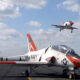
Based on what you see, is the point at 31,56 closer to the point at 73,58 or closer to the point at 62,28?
the point at 73,58

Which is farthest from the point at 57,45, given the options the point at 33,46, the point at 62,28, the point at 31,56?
the point at 62,28

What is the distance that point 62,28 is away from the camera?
7075 cm

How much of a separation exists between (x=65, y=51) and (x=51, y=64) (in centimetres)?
170

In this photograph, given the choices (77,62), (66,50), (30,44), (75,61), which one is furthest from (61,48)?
(30,44)

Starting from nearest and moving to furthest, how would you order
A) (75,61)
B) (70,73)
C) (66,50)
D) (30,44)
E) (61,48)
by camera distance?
(75,61), (70,73), (66,50), (61,48), (30,44)

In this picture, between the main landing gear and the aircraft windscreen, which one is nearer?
the main landing gear

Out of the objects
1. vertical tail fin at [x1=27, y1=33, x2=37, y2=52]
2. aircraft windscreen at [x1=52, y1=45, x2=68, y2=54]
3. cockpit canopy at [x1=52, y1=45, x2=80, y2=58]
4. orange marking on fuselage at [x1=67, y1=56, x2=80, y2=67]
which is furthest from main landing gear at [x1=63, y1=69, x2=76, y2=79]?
vertical tail fin at [x1=27, y1=33, x2=37, y2=52]

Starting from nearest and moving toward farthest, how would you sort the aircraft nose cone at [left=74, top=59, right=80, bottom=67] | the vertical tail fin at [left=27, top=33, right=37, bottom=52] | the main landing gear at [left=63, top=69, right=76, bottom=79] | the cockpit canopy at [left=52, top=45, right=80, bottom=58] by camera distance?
1. the aircraft nose cone at [left=74, top=59, right=80, bottom=67]
2. the main landing gear at [left=63, top=69, right=76, bottom=79]
3. the cockpit canopy at [left=52, top=45, right=80, bottom=58]
4. the vertical tail fin at [left=27, top=33, right=37, bottom=52]

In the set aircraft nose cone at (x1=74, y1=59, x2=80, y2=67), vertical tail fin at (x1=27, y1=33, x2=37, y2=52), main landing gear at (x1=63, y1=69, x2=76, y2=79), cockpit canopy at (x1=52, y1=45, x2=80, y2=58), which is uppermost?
vertical tail fin at (x1=27, y1=33, x2=37, y2=52)

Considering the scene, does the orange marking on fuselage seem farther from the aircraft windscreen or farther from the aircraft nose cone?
the aircraft windscreen

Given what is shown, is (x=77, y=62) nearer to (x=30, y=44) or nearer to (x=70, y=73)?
(x=70, y=73)

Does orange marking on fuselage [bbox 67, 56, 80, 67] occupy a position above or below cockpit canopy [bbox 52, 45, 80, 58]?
below

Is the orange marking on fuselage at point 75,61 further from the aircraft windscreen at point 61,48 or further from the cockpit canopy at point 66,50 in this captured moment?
the aircraft windscreen at point 61,48

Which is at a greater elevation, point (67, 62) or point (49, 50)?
point (49, 50)
